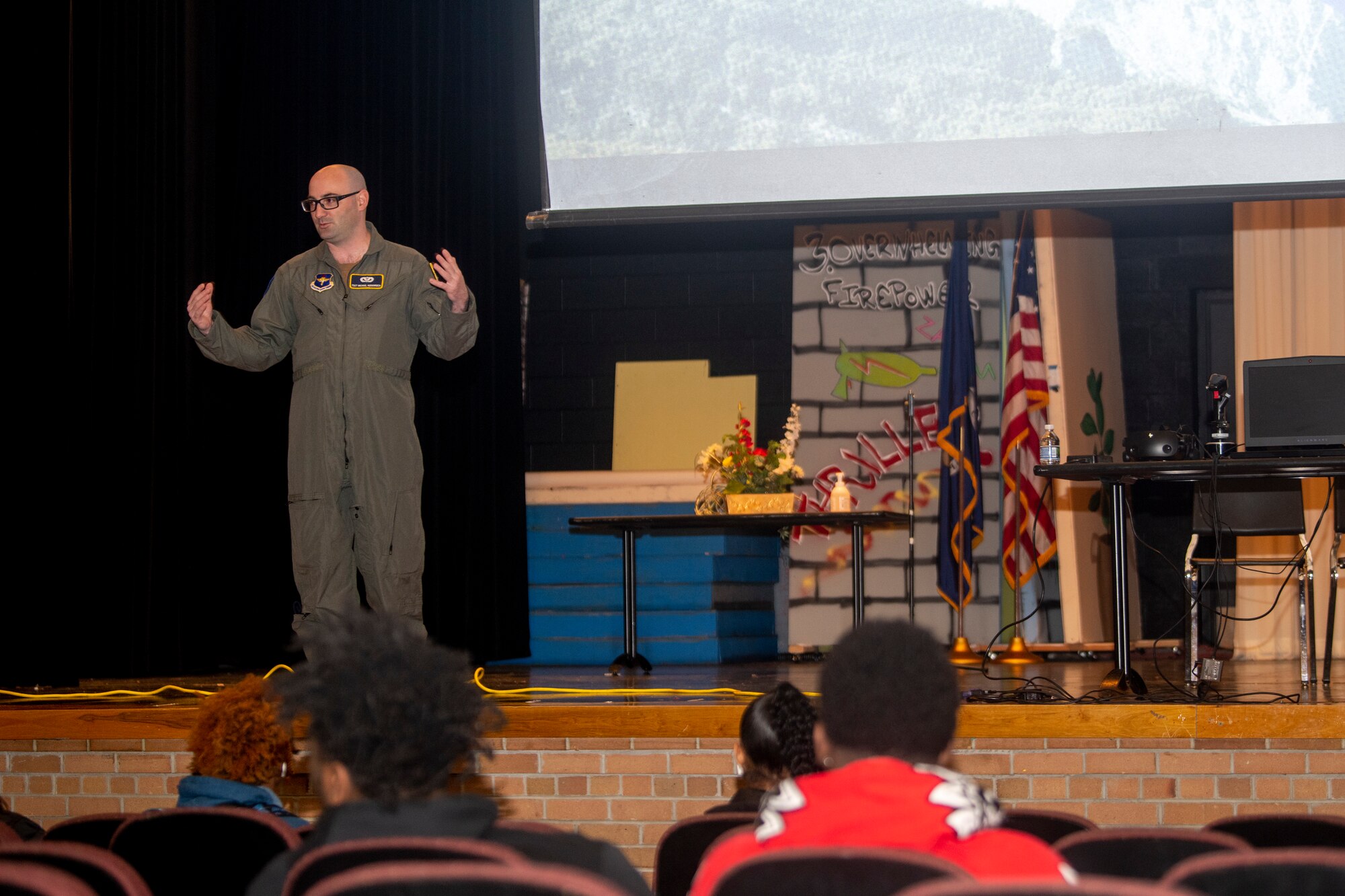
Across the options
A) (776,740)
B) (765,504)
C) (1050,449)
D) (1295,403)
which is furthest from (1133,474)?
(776,740)

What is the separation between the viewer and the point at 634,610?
5633 millimetres

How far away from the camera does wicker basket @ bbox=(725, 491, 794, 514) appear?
564 centimetres

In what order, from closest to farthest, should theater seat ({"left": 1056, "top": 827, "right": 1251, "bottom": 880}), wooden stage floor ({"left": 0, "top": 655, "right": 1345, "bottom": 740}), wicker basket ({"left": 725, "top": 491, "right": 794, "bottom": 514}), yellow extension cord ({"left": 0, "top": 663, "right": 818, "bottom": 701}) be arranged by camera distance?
theater seat ({"left": 1056, "top": 827, "right": 1251, "bottom": 880})
wooden stage floor ({"left": 0, "top": 655, "right": 1345, "bottom": 740})
yellow extension cord ({"left": 0, "top": 663, "right": 818, "bottom": 701})
wicker basket ({"left": 725, "top": 491, "right": 794, "bottom": 514})

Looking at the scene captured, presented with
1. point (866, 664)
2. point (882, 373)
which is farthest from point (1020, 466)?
point (866, 664)

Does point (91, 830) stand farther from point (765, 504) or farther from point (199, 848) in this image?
point (765, 504)

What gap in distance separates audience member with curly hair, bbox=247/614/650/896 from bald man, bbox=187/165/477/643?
2.32m

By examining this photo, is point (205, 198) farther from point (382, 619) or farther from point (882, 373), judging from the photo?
point (382, 619)

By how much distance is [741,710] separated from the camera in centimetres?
372

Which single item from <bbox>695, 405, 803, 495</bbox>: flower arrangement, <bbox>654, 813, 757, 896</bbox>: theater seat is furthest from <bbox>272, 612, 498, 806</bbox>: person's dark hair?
<bbox>695, 405, 803, 495</bbox>: flower arrangement

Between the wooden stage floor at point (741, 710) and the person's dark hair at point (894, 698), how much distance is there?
2046mm

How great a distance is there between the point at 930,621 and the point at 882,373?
51.9 inches

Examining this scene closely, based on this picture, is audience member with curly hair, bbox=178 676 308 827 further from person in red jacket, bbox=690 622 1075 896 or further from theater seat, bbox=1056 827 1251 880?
theater seat, bbox=1056 827 1251 880

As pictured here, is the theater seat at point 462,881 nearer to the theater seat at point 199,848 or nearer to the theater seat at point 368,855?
the theater seat at point 368,855

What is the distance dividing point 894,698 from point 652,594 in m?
4.88
